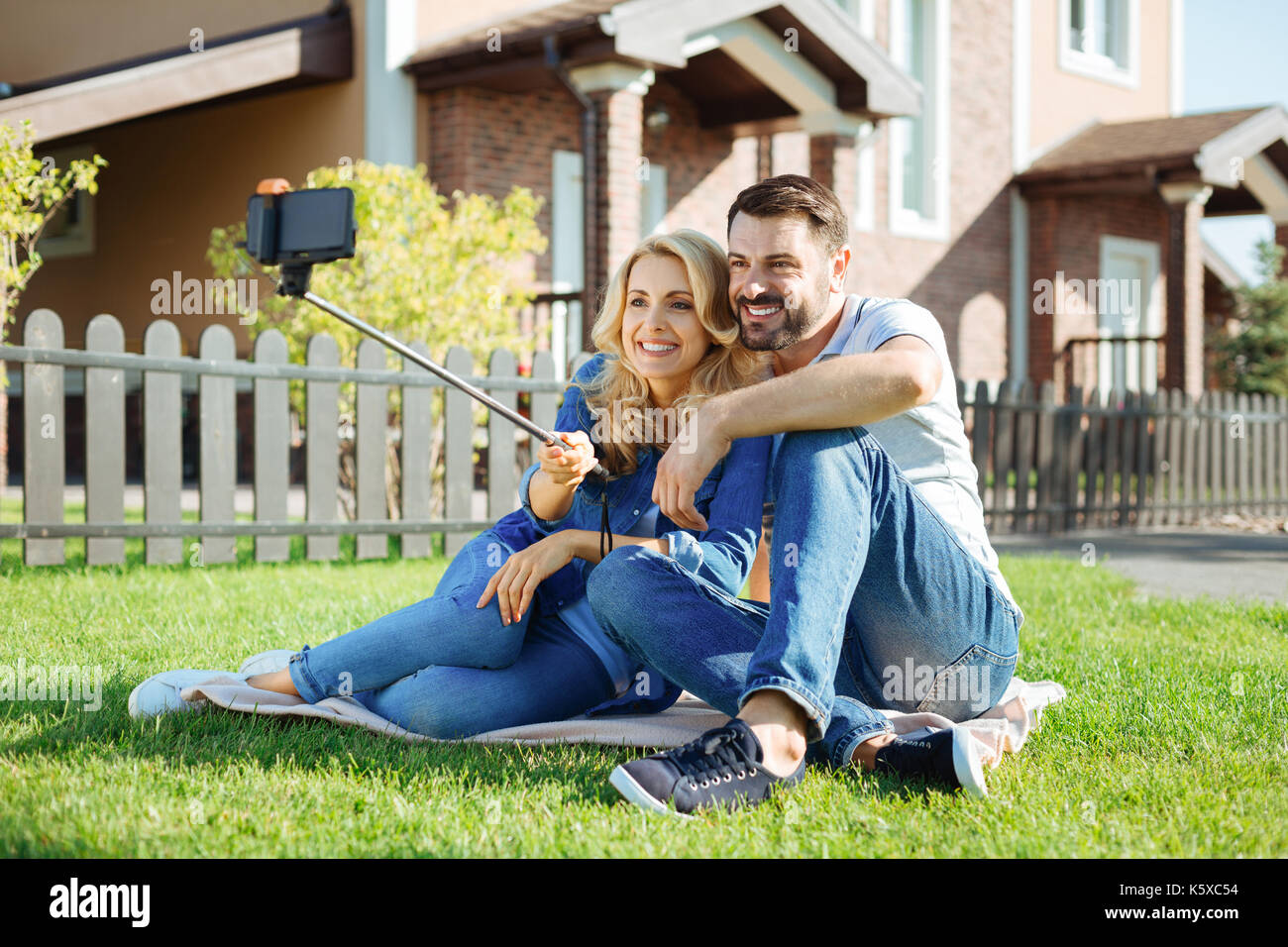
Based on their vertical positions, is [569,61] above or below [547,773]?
→ above

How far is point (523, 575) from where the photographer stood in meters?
3.06

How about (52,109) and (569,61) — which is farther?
(569,61)

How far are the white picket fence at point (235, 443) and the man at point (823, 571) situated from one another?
4.19 metres

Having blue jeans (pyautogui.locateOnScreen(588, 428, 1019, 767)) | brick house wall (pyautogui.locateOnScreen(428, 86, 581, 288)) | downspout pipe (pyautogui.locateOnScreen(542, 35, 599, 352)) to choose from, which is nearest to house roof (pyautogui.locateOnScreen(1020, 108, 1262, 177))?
brick house wall (pyautogui.locateOnScreen(428, 86, 581, 288))

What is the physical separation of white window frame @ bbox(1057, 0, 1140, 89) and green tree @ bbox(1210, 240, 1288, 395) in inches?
123

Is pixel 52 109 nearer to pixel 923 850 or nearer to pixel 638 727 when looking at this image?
pixel 638 727

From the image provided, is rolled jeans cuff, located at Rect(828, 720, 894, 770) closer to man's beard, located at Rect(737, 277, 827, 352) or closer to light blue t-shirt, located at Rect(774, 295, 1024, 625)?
light blue t-shirt, located at Rect(774, 295, 1024, 625)

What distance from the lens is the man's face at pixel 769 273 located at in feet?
10.4

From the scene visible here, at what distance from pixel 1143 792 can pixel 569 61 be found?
8600mm

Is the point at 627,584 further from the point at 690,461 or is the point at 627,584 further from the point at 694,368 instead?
the point at 694,368

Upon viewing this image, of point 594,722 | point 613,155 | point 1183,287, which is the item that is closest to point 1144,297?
point 1183,287

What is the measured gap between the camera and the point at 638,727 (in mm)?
3264

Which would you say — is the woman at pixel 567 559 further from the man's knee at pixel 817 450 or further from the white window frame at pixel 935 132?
the white window frame at pixel 935 132
